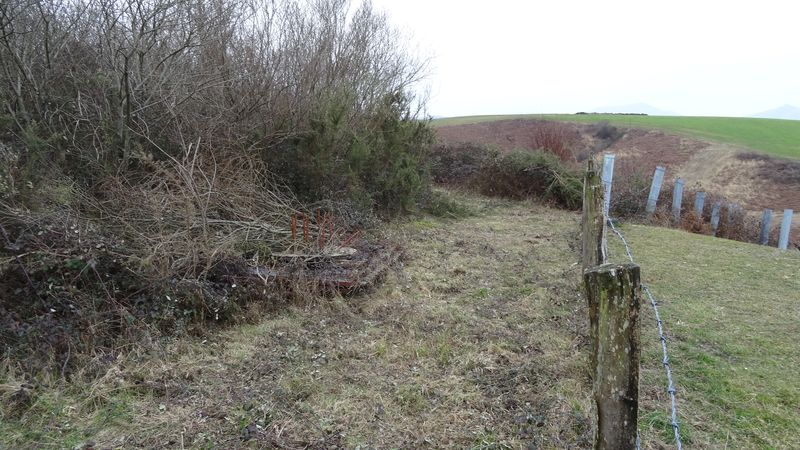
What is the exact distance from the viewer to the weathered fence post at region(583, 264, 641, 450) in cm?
189

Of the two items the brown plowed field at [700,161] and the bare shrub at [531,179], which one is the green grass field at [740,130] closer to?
the brown plowed field at [700,161]

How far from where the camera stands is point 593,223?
3912 millimetres

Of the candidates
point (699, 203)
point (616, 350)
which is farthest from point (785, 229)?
point (616, 350)

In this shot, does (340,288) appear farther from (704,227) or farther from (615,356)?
(704,227)

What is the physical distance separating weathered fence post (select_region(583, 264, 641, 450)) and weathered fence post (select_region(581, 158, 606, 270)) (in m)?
1.92

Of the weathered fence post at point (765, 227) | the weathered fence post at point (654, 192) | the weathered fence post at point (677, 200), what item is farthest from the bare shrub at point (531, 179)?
the weathered fence post at point (765, 227)

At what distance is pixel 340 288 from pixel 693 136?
27.9 metres

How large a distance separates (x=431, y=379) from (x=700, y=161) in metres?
24.4

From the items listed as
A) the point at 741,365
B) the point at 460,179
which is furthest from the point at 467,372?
the point at 460,179

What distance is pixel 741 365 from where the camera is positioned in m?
3.77

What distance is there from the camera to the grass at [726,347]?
293 cm

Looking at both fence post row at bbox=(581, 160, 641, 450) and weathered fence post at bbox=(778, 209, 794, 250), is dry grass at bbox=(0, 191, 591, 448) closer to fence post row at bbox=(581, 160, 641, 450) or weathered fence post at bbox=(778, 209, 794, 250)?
fence post row at bbox=(581, 160, 641, 450)

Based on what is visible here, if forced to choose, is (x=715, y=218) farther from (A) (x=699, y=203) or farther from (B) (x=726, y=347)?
(B) (x=726, y=347)

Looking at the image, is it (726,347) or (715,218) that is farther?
(715,218)
